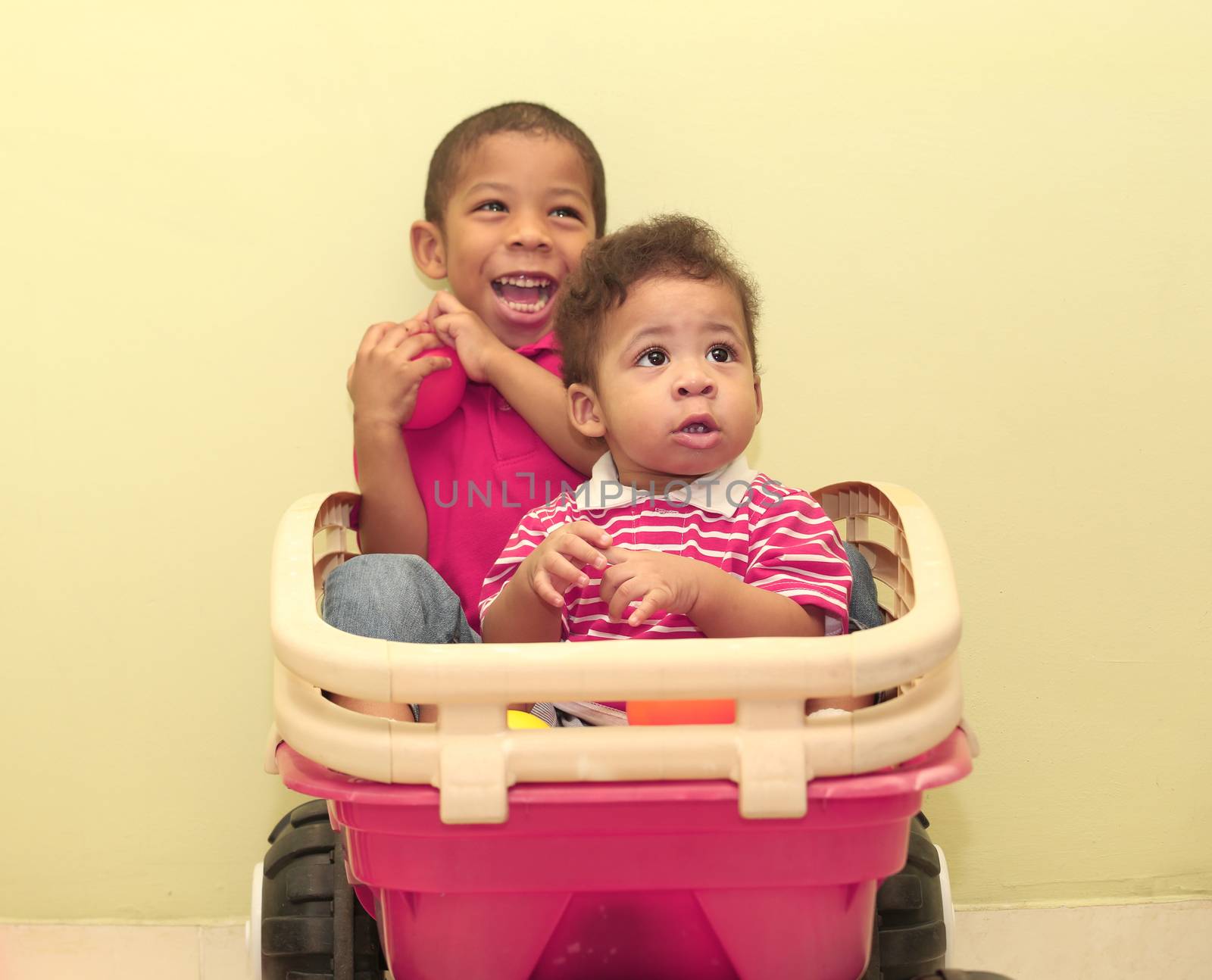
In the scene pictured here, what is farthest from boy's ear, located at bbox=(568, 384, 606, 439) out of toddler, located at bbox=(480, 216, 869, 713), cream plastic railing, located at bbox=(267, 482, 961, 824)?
cream plastic railing, located at bbox=(267, 482, 961, 824)

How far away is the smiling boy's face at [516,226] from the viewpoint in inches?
41.5

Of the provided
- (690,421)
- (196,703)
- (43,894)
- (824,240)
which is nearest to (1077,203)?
(824,240)

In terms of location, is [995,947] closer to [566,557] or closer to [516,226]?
[566,557]

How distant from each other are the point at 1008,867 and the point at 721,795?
693 mm

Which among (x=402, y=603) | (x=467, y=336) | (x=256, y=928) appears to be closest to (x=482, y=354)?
(x=467, y=336)

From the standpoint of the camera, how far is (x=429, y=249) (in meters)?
1.11

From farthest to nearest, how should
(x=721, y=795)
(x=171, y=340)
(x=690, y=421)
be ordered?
1. (x=171, y=340)
2. (x=690, y=421)
3. (x=721, y=795)

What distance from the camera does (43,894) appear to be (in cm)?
119

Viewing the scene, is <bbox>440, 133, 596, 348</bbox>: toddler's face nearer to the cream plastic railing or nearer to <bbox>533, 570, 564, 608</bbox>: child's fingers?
<bbox>533, 570, 564, 608</bbox>: child's fingers

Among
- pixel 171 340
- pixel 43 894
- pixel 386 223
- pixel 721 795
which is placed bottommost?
pixel 43 894

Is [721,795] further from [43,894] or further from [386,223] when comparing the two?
[43,894]

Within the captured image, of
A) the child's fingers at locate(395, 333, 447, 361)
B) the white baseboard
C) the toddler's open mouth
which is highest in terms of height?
the child's fingers at locate(395, 333, 447, 361)

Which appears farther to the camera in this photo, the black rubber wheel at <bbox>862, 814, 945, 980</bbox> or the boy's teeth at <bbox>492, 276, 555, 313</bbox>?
the boy's teeth at <bbox>492, 276, 555, 313</bbox>

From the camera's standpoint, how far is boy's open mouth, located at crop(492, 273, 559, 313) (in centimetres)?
107
